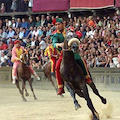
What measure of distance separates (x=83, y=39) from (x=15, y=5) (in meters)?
8.91

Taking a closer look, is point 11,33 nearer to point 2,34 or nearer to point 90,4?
point 2,34

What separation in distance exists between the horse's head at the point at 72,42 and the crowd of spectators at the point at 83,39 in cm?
689

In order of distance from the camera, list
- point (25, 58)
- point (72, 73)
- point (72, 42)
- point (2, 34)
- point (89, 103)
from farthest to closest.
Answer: point (2, 34), point (25, 58), point (72, 73), point (89, 103), point (72, 42)

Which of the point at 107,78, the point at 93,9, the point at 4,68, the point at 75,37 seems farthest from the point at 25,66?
the point at 93,9

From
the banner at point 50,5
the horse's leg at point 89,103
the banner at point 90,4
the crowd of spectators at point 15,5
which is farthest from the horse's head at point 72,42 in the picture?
the crowd of spectators at point 15,5

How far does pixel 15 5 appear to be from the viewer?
94.0ft

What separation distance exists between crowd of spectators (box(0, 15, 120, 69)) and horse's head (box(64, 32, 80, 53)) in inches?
271

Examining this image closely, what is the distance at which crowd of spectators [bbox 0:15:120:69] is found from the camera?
19.7 metres

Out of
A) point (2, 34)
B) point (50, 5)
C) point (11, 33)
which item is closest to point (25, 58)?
point (11, 33)

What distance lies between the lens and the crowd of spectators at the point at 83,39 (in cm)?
1972

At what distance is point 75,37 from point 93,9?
15833 mm

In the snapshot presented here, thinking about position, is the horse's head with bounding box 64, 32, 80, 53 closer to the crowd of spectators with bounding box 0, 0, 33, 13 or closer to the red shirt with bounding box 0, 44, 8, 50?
the red shirt with bounding box 0, 44, 8, 50

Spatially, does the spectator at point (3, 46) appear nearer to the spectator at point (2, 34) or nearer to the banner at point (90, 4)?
the spectator at point (2, 34)

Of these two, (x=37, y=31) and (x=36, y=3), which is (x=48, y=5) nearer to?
(x=36, y=3)
